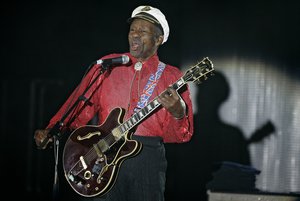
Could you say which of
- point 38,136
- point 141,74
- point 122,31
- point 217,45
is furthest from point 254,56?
point 38,136

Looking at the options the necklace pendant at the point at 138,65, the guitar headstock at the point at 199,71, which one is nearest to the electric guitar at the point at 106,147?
the guitar headstock at the point at 199,71

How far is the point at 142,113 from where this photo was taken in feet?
11.9

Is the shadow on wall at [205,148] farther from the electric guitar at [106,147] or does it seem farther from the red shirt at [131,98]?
the electric guitar at [106,147]

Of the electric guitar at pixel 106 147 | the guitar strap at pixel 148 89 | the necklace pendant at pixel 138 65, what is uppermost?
the necklace pendant at pixel 138 65

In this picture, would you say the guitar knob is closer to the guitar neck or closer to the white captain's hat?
the guitar neck

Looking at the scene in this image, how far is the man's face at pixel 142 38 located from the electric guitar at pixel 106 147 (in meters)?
0.47

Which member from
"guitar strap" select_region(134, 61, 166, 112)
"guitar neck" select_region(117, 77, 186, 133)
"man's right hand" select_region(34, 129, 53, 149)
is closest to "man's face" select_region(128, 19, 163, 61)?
"guitar strap" select_region(134, 61, 166, 112)

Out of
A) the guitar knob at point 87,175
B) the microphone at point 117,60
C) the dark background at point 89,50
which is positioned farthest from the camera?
the dark background at point 89,50

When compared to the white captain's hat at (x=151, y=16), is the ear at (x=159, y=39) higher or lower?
lower

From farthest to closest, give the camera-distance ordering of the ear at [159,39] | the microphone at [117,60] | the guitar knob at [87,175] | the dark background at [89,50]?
the dark background at [89,50]
the ear at [159,39]
the guitar knob at [87,175]
the microphone at [117,60]

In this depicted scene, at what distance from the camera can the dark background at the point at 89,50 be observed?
213 inches

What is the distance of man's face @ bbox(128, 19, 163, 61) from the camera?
386 centimetres

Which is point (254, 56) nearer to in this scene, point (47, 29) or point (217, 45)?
point (217, 45)

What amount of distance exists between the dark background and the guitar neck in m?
2.04
